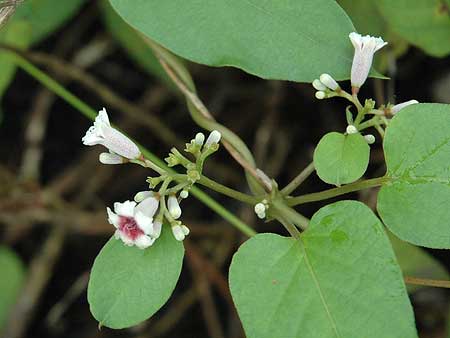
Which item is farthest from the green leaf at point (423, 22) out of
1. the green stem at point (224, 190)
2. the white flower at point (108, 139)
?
the white flower at point (108, 139)

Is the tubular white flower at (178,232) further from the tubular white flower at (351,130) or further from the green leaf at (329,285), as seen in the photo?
the tubular white flower at (351,130)

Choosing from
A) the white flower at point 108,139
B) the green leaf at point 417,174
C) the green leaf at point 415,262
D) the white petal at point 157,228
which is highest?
the white flower at point 108,139

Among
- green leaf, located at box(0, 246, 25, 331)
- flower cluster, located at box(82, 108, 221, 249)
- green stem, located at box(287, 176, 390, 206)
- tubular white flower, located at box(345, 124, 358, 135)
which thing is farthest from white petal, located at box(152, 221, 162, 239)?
green leaf, located at box(0, 246, 25, 331)

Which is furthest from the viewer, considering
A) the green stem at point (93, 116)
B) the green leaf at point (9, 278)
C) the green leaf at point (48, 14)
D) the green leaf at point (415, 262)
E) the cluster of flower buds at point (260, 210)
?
the green leaf at point (9, 278)

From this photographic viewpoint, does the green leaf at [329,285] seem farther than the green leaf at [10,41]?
No

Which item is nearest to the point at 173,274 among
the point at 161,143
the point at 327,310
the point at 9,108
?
the point at 327,310

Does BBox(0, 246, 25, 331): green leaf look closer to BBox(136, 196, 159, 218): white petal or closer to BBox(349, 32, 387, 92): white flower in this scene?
BBox(136, 196, 159, 218): white petal
